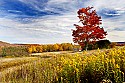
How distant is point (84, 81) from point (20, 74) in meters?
6.48

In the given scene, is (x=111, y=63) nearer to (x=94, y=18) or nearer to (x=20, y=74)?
(x=20, y=74)

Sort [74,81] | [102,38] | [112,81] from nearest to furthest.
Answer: [112,81]
[74,81]
[102,38]

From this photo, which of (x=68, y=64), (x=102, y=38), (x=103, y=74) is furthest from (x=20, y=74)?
(x=102, y=38)

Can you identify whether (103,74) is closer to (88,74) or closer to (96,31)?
(88,74)

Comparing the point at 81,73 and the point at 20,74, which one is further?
the point at 20,74

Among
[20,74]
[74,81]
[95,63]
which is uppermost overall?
[95,63]

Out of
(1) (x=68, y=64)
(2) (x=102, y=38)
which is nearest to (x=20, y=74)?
(1) (x=68, y=64)

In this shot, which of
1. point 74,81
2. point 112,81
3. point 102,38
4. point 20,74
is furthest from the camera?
point 102,38

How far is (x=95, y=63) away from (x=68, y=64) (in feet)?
2.91

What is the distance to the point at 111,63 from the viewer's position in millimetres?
7688

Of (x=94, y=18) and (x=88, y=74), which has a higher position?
(x=94, y=18)

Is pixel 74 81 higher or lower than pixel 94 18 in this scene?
lower

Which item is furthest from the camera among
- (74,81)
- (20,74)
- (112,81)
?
(20,74)

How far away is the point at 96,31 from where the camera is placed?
34125mm
